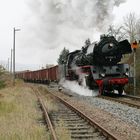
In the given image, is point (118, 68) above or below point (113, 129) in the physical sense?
above

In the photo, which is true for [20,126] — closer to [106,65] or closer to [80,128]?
[80,128]

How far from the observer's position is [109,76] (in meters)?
21.8

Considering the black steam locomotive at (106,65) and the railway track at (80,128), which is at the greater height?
the black steam locomotive at (106,65)

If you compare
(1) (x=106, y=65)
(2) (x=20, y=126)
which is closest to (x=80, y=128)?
(2) (x=20, y=126)

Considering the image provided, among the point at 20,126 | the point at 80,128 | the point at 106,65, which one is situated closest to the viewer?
the point at 20,126

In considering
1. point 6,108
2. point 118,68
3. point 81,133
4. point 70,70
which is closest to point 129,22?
point 70,70

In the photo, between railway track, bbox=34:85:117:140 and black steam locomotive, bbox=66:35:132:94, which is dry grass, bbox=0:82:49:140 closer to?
railway track, bbox=34:85:117:140

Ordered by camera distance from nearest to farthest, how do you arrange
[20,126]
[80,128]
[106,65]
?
[20,126] → [80,128] → [106,65]

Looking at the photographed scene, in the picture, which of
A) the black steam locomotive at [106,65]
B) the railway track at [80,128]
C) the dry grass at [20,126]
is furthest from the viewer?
the black steam locomotive at [106,65]

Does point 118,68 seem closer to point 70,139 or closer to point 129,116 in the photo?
point 129,116

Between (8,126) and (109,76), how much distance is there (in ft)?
41.3

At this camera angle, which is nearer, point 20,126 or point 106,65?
point 20,126

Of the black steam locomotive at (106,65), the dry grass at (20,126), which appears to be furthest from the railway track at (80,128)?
the black steam locomotive at (106,65)

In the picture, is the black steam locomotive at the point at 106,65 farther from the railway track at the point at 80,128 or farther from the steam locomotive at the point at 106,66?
the railway track at the point at 80,128
